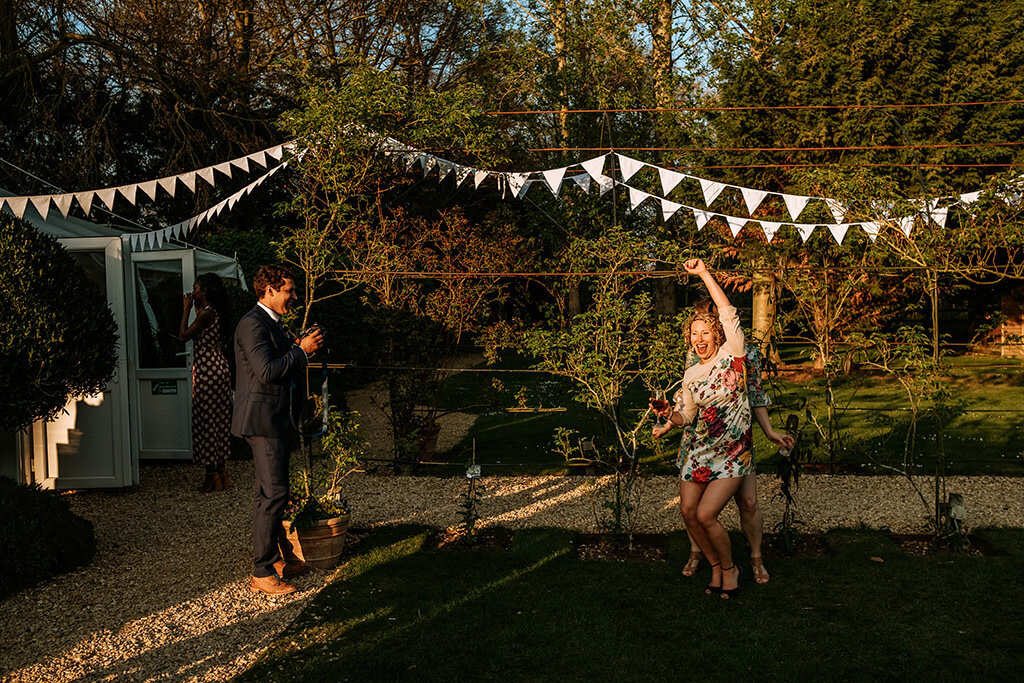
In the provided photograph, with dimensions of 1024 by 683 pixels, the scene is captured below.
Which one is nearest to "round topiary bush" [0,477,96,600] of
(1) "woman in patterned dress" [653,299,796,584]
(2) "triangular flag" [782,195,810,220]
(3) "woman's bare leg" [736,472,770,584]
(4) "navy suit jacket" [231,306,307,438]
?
(4) "navy suit jacket" [231,306,307,438]

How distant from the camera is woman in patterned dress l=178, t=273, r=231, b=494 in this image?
7148 mm

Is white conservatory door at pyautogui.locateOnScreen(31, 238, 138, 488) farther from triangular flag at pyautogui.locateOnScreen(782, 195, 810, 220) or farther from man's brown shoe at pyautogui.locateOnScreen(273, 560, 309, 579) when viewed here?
triangular flag at pyautogui.locateOnScreen(782, 195, 810, 220)

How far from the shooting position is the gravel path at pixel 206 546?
3936mm

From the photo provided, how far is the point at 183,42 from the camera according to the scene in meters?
14.2

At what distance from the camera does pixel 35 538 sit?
16.1ft

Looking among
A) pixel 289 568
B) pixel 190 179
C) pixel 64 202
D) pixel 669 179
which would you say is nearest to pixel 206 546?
pixel 289 568

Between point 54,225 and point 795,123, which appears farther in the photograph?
point 795,123

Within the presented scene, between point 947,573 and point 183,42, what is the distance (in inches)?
561

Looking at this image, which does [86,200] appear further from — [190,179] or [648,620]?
[648,620]

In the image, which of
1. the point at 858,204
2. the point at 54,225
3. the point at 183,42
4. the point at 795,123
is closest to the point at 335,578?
the point at 54,225

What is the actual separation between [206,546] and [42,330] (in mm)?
2068

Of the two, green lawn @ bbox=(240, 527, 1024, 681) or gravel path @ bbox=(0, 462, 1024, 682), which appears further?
gravel path @ bbox=(0, 462, 1024, 682)

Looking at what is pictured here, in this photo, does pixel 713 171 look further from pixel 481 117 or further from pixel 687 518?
pixel 687 518

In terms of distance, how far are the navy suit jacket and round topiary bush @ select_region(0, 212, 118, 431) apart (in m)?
2.39
